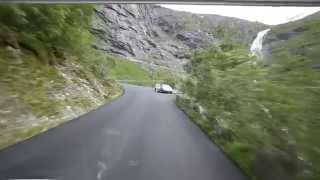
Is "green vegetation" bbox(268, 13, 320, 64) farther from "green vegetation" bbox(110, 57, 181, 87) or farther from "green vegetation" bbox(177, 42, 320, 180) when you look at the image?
"green vegetation" bbox(110, 57, 181, 87)

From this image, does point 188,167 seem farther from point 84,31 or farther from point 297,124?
point 84,31

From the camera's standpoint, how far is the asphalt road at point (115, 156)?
384 inches

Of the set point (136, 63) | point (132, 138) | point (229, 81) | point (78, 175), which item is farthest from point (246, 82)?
point (136, 63)

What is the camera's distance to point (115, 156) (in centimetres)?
1205

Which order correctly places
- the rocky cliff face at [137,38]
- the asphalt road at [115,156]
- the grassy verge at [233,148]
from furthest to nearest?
the rocky cliff face at [137,38], the grassy verge at [233,148], the asphalt road at [115,156]

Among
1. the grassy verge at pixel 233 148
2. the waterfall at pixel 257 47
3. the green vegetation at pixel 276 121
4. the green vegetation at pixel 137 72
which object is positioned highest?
the waterfall at pixel 257 47

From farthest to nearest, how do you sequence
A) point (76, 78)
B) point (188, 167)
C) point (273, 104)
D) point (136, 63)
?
point (136, 63)
point (76, 78)
point (188, 167)
point (273, 104)

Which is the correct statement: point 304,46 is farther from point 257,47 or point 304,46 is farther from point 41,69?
point 41,69

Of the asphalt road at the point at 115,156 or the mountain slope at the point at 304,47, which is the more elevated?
the mountain slope at the point at 304,47

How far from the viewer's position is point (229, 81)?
1592 cm

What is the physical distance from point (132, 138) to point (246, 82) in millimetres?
4653

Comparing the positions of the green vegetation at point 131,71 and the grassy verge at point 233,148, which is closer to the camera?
the grassy verge at point 233,148

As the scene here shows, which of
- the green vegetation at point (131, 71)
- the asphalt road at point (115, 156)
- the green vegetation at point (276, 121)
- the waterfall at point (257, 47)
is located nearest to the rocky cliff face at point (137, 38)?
the green vegetation at point (131, 71)

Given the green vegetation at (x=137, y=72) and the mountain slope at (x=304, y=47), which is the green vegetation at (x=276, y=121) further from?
the green vegetation at (x=137, y=72)
